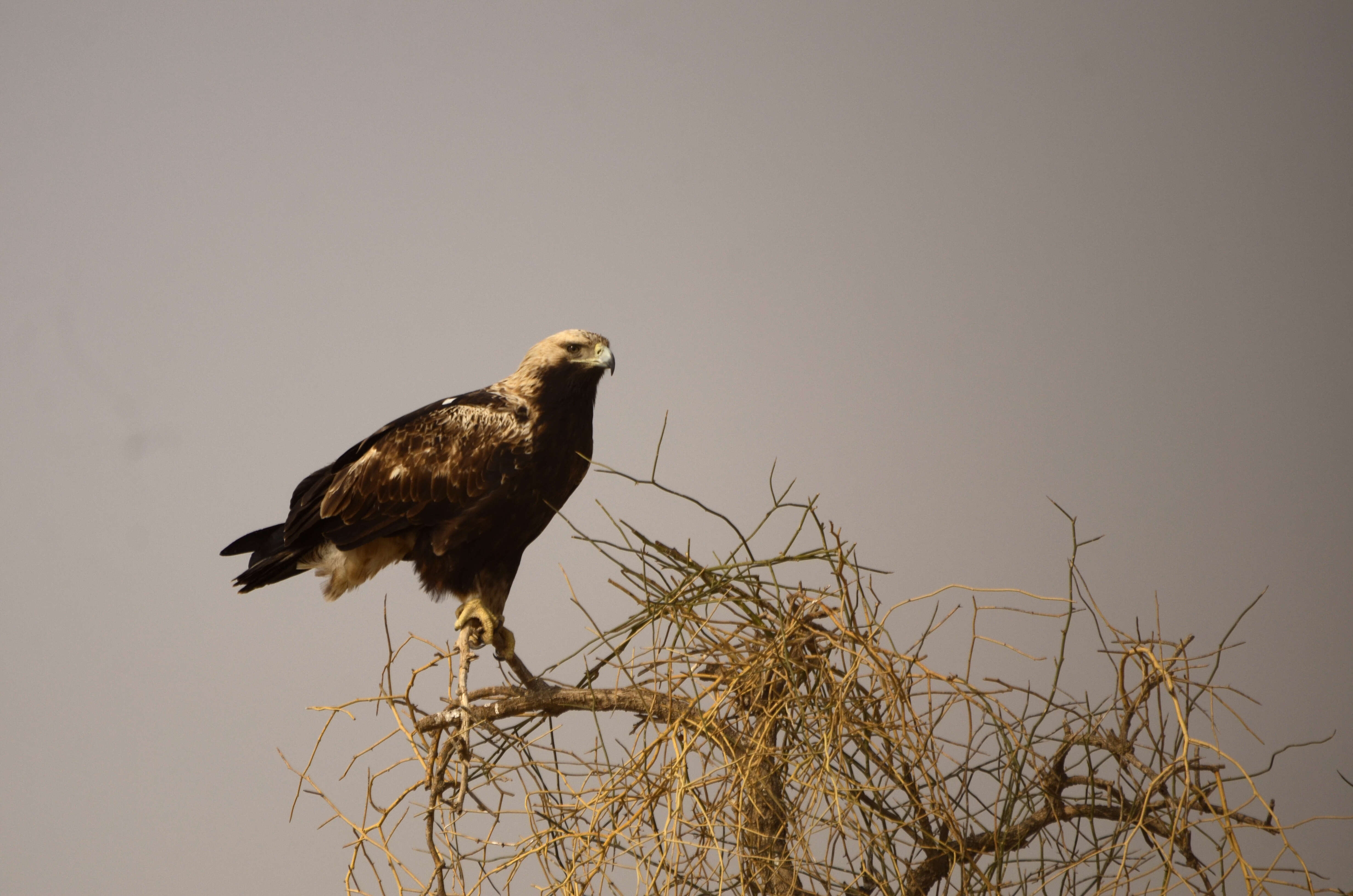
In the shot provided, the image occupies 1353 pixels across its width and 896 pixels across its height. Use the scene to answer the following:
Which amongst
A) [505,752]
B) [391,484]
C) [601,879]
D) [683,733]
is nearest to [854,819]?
[683,733]

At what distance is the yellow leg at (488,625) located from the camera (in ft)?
6.73

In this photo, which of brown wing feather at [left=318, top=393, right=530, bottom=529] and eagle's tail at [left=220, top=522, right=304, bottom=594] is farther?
eagle's tail at [left=220, top=522, right=304, bottom=594]

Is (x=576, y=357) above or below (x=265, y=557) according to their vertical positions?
above

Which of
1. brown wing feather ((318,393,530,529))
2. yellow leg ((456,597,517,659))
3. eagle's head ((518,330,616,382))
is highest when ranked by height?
eagle's head ((518,330,616,382))

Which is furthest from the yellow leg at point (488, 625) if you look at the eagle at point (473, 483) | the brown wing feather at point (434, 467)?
the brown wing feather at point (434, 467)

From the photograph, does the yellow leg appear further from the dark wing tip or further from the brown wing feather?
the dark wing tip

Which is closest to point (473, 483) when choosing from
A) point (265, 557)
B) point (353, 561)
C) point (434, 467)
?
point (434, 467)

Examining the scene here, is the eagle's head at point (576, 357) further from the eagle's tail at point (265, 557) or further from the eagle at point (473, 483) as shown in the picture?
the eagle's tail at point (265, 557)

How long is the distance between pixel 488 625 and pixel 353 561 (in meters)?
0.39

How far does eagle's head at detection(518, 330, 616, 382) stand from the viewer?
2014 millimetres

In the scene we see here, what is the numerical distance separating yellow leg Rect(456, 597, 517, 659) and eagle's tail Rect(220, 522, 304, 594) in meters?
0.44

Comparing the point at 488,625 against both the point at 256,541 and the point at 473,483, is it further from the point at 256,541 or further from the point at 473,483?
the point at 256,541

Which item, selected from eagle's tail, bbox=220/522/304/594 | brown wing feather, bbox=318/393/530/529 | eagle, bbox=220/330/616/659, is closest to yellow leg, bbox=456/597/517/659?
eagle, bbox=220/330/616/659

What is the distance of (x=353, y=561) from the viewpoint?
7.23ft
